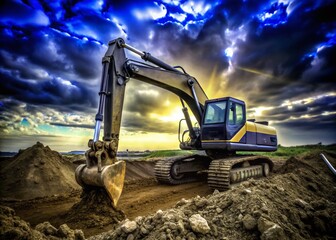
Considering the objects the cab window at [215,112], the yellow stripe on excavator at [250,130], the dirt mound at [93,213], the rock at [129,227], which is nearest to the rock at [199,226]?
the rock at [129,227]

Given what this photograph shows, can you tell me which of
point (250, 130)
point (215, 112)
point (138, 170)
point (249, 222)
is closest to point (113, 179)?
point (249, 222)

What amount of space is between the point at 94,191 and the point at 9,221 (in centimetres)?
185

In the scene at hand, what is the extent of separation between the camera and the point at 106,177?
4383 millimetres

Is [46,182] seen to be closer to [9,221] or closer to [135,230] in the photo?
[9,221]

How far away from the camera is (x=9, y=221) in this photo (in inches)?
114

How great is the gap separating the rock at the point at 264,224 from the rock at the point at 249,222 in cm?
9

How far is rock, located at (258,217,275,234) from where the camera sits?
8.02 ft

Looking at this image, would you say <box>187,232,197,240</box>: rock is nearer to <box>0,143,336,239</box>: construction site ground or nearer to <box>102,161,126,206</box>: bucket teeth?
<box>0,143,336,239</box>: construction site ground

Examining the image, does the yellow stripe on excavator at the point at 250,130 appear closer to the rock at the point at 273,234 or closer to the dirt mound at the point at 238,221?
the dirt mound at the point at 238,221

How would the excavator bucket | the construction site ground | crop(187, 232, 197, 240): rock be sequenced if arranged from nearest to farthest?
1. crop(187, 232, 197, 240): rock
2. the construction site ground
3. the excavator bucket

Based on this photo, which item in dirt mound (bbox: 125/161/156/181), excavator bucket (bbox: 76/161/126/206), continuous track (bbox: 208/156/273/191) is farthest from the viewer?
dirt mound (bbox: 125/161/156/181)

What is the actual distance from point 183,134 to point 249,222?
6.59 meters

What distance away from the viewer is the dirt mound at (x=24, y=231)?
8.56 ft

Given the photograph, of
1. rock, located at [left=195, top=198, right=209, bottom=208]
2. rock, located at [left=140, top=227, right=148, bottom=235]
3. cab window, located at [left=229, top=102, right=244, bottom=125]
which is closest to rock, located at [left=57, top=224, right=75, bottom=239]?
rock, located at [left=140, top=227, right=148, bottom=235]
